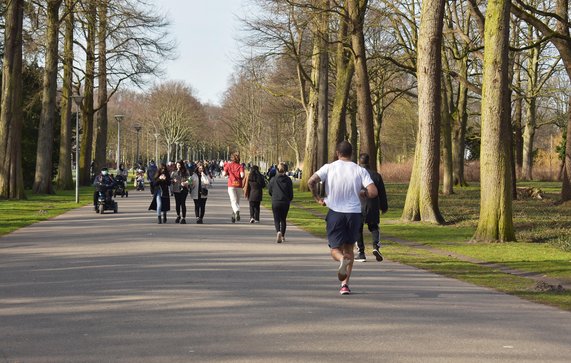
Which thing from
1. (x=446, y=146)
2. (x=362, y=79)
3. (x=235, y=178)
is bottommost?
(x=235, y=178)

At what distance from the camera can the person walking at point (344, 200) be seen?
11906 millimetres

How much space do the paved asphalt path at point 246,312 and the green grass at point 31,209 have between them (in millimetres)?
8499

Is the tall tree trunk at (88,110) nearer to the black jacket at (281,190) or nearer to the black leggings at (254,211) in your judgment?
the black leggings at (254,211)

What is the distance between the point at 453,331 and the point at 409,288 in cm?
367

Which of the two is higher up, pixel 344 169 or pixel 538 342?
pixel 344 169

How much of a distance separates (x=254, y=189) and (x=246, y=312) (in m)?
17.2

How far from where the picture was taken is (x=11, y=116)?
39344 mm

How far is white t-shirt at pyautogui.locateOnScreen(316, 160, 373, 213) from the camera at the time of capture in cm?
1192

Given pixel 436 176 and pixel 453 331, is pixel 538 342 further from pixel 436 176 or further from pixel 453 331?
pixel 436 176

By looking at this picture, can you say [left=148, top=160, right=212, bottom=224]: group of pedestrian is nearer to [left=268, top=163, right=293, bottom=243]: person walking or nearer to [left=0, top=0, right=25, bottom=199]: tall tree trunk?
[left=268, top=163, right=293, bottom=243]: person walking

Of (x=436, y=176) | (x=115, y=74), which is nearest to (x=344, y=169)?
(x=436, y=176)

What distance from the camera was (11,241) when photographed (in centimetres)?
2016

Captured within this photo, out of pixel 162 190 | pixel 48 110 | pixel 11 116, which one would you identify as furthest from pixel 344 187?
pixel 48 110

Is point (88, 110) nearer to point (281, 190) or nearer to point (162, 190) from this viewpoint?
point (162, 190)
